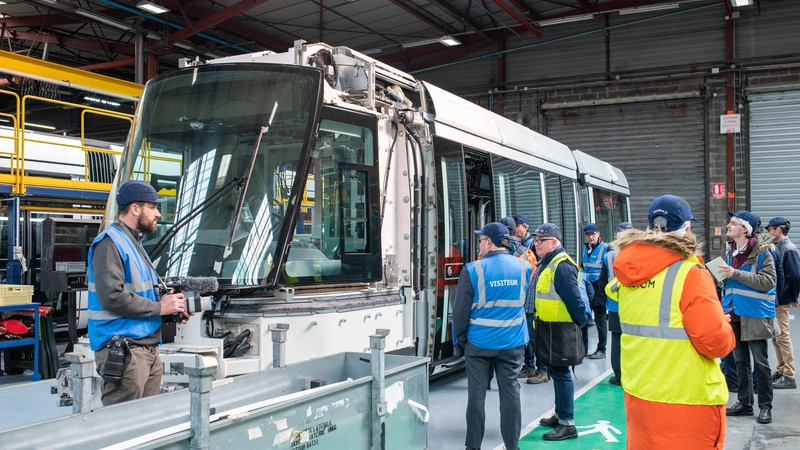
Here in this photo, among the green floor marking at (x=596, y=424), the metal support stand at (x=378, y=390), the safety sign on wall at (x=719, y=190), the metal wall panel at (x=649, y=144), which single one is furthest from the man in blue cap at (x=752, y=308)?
the metal wall panel at (x=649, y=144)

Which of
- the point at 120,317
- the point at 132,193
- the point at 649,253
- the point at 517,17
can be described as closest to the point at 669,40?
the point at 517,17

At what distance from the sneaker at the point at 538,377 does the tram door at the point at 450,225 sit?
130 cm

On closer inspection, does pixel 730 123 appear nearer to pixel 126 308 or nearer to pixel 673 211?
pixel 673 211

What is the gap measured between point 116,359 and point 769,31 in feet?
57.5

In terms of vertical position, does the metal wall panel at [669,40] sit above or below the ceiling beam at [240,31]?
below

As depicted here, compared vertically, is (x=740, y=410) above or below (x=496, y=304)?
below

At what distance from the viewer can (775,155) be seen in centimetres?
1642

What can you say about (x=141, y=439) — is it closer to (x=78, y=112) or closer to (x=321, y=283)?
(x=321, y=283)

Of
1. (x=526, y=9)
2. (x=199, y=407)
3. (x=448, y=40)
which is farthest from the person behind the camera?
(x=448, y=40)

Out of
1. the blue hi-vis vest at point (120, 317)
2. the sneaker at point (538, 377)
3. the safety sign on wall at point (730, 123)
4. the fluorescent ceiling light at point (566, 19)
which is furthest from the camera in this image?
the safety sign on wall at point (730, 123)

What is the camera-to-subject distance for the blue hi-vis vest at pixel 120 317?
3.67 metres

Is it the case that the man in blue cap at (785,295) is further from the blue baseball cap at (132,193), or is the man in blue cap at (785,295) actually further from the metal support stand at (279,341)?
the blue baseball cap at (132,193)

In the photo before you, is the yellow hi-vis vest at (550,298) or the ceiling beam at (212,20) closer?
the yellow hi-vis vest at (550,298)

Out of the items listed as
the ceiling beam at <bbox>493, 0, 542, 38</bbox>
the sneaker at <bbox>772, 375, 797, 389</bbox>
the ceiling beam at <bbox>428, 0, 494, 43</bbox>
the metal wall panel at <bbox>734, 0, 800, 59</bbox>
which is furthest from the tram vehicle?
the metal wall panel at <bbox>734, 0, 800, 59</bbox>
